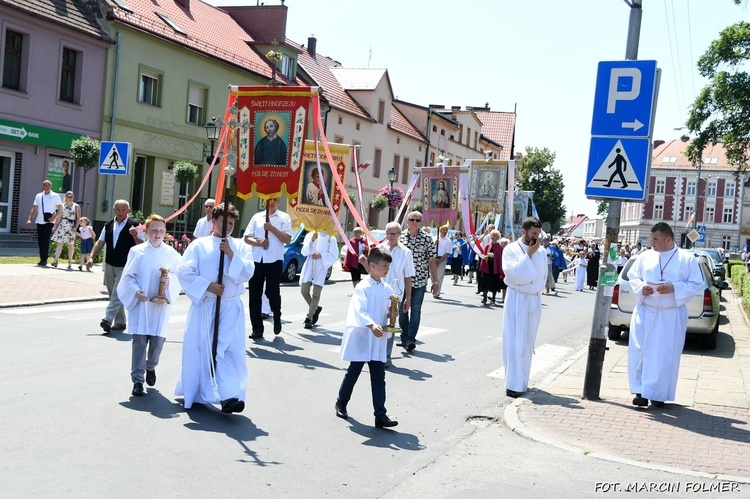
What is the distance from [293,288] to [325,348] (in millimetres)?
9401

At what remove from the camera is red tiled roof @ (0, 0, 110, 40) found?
24.5 m

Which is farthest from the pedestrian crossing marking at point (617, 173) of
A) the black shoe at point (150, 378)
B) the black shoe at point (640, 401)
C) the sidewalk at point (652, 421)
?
the black shoe at point (150, 378)

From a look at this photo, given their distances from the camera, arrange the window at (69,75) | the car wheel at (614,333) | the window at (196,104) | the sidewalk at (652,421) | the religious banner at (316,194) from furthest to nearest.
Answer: the window at (196,104) → the window at (69,75) → the car wheel at (614,333) → the religious banner at (316,194) → the sidewalk at (652,421)

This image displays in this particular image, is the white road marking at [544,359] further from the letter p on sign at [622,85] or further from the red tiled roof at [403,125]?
the red tiled roof at [403,125]

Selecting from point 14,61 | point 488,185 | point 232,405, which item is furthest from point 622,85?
point 14,61

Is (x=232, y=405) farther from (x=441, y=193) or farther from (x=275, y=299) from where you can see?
(x=441, y=193)

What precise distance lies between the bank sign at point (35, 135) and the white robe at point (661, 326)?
20832 millimetres

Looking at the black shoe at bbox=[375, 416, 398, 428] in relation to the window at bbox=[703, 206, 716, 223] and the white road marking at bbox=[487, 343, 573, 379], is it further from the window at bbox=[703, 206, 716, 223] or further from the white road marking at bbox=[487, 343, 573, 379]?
the window at bbox=[703, 206, 716, 223]

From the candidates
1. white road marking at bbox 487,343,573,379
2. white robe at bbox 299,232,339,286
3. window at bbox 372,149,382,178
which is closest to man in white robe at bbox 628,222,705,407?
white road marking at bbox 487,343,573,379

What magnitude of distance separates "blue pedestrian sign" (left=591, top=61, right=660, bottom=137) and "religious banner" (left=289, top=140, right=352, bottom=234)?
6.17 metres

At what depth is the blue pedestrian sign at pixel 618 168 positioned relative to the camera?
8641 mm

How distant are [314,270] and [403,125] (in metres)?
43.5

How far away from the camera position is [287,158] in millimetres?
12570

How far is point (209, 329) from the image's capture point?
7.22m
